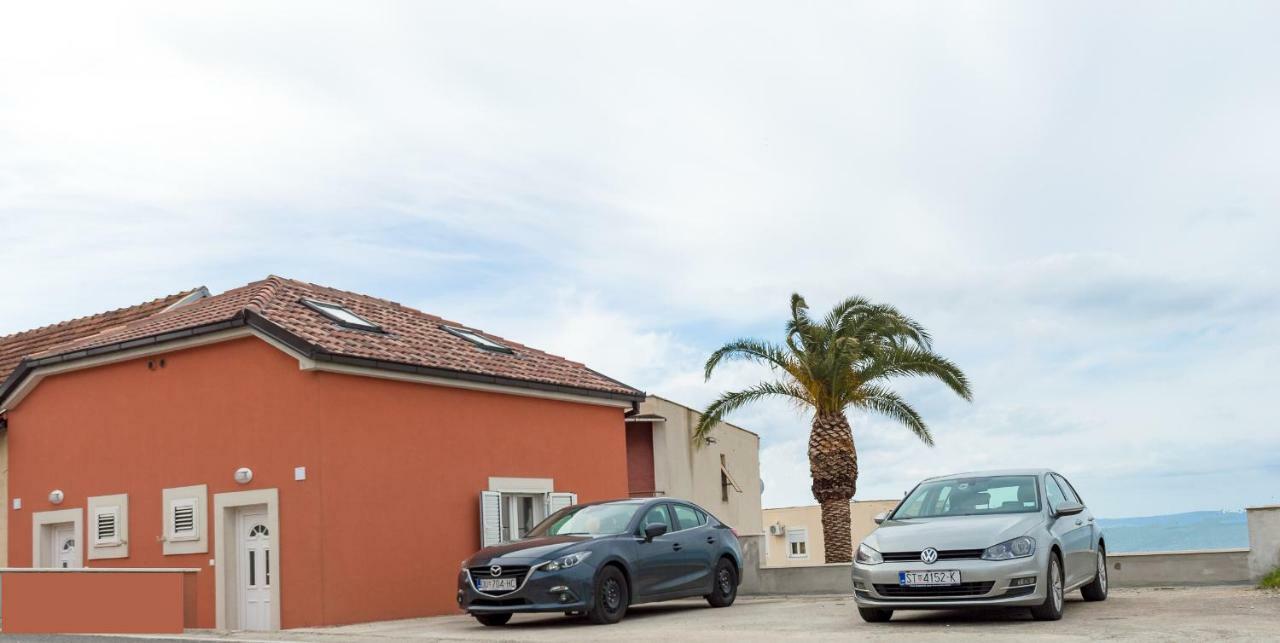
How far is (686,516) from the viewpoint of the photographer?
16938 millimetres

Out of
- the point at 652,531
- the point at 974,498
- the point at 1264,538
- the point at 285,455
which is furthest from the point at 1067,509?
the point at 285,455

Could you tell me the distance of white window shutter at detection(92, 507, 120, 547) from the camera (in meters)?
19.5

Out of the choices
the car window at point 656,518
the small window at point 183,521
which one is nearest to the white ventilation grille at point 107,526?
the small window at point 183,521

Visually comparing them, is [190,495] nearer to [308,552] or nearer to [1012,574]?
[308,552]

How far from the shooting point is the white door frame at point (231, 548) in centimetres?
1744

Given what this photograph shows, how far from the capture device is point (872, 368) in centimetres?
2678

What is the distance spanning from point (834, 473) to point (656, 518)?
11.1 metres

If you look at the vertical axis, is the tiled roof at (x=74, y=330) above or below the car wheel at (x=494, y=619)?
above

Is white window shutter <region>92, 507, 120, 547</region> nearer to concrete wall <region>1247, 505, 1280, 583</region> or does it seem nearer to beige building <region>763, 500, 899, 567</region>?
concrete wall <region>1247, 505, 1280, 583</region>

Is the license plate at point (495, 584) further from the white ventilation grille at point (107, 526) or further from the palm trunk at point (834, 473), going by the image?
the palm trunk at point (834, 473)

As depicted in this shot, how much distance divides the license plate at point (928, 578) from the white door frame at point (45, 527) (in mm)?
13416

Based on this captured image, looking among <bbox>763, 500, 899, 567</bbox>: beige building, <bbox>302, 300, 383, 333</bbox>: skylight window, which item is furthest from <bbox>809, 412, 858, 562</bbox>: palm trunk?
<bbox>763, 500, 899, 567</bbox>: beige building

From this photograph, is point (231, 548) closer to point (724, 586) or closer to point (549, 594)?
point (549, 594)

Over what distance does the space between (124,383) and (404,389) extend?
4.44 meters
